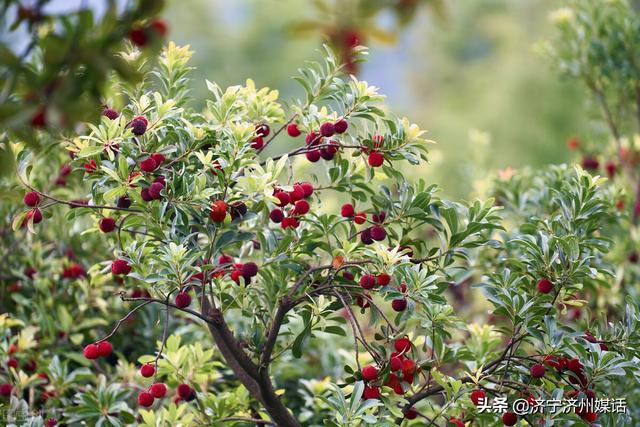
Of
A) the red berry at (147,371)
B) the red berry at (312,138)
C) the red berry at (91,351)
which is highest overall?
the red berry at (312,138)

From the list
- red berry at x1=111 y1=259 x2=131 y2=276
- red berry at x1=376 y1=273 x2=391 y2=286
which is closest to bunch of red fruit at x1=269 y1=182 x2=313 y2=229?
red berry at x1=376 y1=273 x2=391 y2=286

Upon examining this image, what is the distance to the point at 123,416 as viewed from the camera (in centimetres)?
179

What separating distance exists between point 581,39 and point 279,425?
225cm

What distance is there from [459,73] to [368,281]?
15374 millimetres

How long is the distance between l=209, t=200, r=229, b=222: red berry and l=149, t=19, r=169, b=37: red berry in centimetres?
43

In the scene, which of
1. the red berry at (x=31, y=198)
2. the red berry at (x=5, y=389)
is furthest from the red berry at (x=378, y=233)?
the red berry at (x=5, y=389)

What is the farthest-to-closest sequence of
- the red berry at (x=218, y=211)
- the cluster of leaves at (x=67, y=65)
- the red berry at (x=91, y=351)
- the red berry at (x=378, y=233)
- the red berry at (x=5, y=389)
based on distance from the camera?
the red berry at (x=5, y=389) → the red berry at (x=378, y=233) → the red berry at (x=91, y=351) → the red berry at (x=218, y=211) → the cluster of leaves at (x=67, y=65)

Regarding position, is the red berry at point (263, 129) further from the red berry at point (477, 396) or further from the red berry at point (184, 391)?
the red berry at point (477, 396)

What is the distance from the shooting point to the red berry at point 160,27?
1022 mm

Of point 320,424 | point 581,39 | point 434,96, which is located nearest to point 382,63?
point 434,96

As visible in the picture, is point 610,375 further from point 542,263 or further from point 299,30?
point 299,30

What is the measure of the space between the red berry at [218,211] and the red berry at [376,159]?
34cm

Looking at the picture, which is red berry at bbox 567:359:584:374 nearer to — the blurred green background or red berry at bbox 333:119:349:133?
red berry at bbox 333:119:349:133

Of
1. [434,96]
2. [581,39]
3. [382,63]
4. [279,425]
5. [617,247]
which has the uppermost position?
[382,63]
